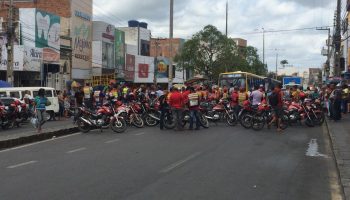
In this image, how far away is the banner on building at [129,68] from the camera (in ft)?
199

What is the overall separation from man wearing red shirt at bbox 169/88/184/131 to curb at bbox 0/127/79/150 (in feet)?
12.2

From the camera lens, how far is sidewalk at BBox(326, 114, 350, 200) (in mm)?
8438

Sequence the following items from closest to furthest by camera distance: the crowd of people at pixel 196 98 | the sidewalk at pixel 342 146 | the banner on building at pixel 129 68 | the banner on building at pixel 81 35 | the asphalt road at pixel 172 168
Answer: the asphalt road at pixel 172 168 < the sidewalk at pixel 342 146 < the crowd of people at pixel 196 98 < the banner on building at pixel 81 35 < the banner on building at pixel 129 68

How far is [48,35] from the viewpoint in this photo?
42.0m

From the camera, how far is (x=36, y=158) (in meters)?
11.4

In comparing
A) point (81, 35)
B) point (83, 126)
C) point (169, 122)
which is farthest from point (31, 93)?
point (81, 35)

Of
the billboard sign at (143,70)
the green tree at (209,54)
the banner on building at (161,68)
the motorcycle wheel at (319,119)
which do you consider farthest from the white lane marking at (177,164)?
the banner on building at (161,68)

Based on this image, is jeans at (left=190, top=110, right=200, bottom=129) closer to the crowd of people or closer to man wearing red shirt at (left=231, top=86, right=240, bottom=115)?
the crowd of people

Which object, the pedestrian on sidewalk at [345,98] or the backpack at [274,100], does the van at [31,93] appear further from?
the pedestrian on sidewalk at [345,98]

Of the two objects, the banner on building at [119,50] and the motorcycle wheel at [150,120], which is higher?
the banner on building at [119,50]

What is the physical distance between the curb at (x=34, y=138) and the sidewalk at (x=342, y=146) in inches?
354

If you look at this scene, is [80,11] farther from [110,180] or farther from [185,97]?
[110,180]

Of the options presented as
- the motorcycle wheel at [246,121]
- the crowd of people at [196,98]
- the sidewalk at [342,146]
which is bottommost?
the sidewalk at [342,146]

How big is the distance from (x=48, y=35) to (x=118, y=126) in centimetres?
2676
